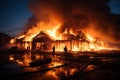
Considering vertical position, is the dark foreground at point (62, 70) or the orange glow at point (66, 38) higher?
the orange glow at point (66, 38)

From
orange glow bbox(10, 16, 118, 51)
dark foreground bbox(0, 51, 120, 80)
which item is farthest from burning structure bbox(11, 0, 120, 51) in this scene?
dark foreground bbox(0, 51, 120, 80)

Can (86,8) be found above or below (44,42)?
above

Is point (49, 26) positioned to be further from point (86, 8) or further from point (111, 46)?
point (111, 46)

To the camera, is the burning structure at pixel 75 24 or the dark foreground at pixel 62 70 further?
the burning structure at pixel 75 24

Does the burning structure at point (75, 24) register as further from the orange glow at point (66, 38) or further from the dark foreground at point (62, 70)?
the dark foreground at point (62, 70)

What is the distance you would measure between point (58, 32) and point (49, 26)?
7877mm

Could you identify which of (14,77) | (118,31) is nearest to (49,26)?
(118,31)

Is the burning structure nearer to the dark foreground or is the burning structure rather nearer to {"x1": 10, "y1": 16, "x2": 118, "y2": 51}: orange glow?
{"x1": 10, "y1": 16, "x2": 118, "y2": 51}: orange glow

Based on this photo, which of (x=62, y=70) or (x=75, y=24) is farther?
(x=75, y=24)

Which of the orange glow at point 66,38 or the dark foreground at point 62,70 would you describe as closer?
the dark foreground at point 62,70

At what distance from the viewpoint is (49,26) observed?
195ft

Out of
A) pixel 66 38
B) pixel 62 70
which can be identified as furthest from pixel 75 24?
pixel 62 70

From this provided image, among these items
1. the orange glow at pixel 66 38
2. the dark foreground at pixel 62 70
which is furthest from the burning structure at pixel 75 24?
the dark foreground at pixel 62 70

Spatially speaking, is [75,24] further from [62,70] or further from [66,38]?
[62,70]
